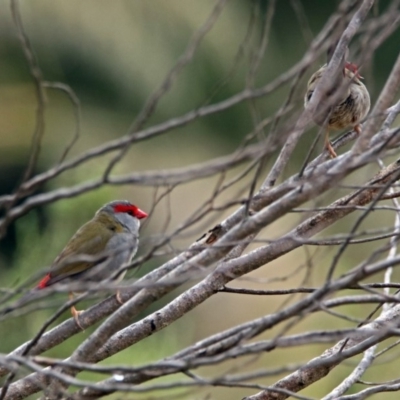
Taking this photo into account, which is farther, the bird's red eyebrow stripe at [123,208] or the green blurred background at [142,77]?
the green blurred background at [142,77]

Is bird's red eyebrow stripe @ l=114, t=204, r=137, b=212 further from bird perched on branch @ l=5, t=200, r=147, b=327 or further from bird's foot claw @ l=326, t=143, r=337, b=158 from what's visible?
bird's foot claw @ l=326, t=143, r=337, b=158

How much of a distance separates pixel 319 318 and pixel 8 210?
12317mm

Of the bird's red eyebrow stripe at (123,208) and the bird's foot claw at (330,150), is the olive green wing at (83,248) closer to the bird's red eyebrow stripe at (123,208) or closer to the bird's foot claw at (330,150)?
the bird's red eyebrow stripe at (123,208)

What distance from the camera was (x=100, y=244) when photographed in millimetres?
4875

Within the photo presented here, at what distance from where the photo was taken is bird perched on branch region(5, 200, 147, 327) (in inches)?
180

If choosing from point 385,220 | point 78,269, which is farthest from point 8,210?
point 385,220

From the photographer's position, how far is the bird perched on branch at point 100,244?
15.0 feet

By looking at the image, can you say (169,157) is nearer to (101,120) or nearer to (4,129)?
(101,120)

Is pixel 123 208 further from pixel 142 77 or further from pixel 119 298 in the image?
pixel 142 77

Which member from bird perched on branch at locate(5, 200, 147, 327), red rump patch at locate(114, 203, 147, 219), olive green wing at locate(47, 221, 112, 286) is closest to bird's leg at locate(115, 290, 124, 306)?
bird perched on branch at locate(5, 200, 147, 327)

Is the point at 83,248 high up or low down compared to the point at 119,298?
up

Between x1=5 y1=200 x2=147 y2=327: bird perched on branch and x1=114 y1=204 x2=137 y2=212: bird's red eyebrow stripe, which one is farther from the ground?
x1=114 y1=204 x2=137 y2=212: bird's red eyebrow stripe

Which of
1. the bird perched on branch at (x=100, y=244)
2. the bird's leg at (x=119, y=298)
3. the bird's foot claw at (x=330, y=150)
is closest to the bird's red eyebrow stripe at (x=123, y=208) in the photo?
the bird perched on branch at (x=100, y=244)

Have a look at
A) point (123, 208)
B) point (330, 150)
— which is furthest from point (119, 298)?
point (123, 208)
